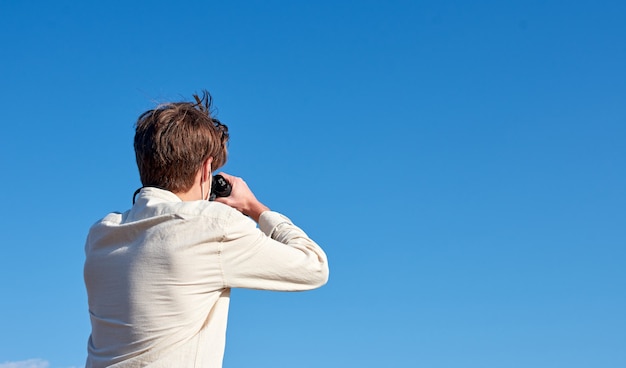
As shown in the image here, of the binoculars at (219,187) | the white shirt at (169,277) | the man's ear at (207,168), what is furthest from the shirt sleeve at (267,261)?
the binoculars at (219,187)

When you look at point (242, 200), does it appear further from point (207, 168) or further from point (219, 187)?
point (207, 168)

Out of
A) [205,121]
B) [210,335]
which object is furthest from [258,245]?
[205,121]

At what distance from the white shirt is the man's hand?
2.49 ft

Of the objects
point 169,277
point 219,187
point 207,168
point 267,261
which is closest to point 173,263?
point 169,277

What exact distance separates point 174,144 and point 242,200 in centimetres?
87

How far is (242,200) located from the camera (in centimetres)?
471

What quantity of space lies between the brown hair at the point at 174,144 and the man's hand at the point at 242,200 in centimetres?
51

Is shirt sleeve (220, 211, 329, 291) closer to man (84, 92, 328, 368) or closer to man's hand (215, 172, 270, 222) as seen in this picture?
man (84, 92, 328, 368)

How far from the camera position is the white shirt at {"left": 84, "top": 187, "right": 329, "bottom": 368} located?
12.2ft

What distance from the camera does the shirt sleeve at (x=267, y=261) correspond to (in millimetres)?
3838

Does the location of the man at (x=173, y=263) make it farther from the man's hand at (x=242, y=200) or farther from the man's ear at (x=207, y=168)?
the man's hand at (x=242, y=200)

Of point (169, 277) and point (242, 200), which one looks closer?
point (169, 277)

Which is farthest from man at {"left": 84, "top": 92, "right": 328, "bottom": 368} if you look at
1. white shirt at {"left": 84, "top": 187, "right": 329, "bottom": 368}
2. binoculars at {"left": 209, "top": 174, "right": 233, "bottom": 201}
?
binoculars at {"left": 209, "top": 174, "right": 233, "bottom": 201}

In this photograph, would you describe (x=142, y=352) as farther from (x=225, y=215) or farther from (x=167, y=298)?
(x=225, y=215)
